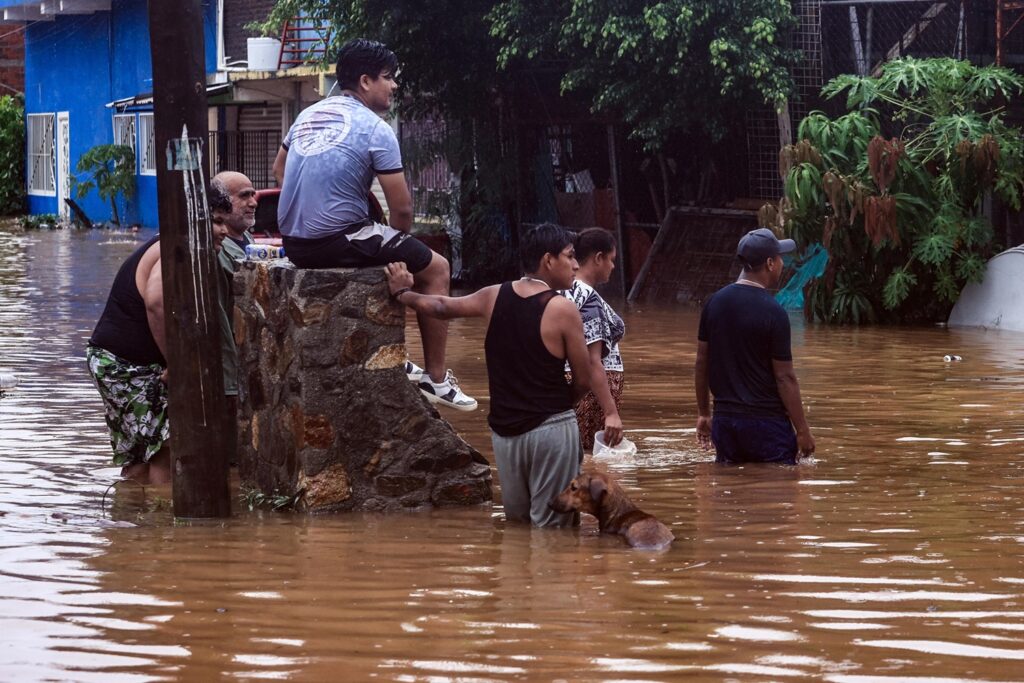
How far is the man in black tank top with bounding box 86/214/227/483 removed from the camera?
7.96 m

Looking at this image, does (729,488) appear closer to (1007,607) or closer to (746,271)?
(746,271)

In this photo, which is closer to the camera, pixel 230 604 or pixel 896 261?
pixel 230 604

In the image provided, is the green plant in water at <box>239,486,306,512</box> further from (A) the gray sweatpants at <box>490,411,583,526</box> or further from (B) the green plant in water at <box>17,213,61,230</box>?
(B) the green plant in water at <box>17,213,61,230</box>

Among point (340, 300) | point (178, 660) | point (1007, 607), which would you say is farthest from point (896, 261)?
point (178, 660)

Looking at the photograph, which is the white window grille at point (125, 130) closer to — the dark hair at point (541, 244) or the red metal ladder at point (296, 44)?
the red metal ladder at point (296, 44)

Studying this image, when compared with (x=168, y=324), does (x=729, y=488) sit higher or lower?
lower

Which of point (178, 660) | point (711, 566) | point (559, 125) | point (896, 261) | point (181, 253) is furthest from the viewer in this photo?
point (559, 125)

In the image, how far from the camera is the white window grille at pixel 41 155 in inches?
1598

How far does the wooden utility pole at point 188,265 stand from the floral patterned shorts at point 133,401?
1.06 meters

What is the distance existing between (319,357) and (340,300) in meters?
0.26

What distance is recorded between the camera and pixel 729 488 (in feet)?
25.1

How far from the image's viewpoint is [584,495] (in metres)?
6.56

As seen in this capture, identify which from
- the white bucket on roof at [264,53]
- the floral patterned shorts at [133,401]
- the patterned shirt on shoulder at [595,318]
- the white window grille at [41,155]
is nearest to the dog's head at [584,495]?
the patterned shirt on shoulder at [595,318]

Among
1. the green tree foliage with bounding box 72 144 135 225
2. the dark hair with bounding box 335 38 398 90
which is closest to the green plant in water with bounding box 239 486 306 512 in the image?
the dark hair with bounding box 335 38 398 90
